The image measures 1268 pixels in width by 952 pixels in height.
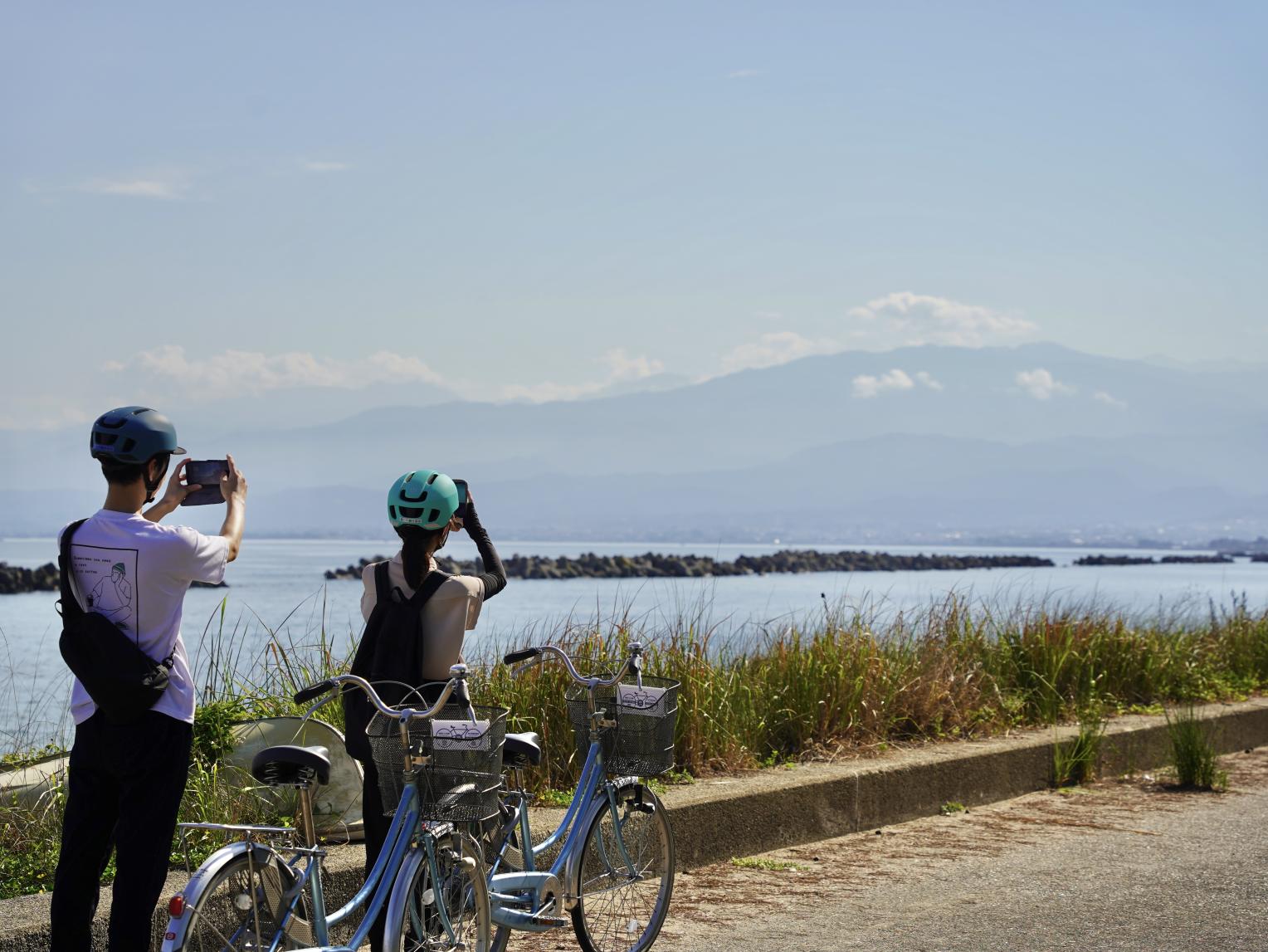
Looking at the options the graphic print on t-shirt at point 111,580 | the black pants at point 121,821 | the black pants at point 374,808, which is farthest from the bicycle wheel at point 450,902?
the graphic print on t-shirt at point 111,580

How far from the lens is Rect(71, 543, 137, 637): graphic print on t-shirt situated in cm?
421

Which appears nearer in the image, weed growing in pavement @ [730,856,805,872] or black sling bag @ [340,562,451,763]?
black sling bag @ [340,562,451,763]

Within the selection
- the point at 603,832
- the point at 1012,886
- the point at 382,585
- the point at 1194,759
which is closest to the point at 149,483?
the point at 382,585

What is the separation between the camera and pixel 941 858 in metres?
7.87

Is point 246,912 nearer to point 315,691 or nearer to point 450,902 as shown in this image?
point 315,691

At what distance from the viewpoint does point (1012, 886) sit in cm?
714

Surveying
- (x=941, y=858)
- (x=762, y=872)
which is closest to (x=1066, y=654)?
(x=941, y=858)

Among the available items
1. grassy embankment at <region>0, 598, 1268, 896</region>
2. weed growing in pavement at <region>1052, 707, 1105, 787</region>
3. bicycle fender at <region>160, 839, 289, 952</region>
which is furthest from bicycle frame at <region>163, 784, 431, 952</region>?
weed growing in pavement at <region>1052, 707, 1105, 787</region>

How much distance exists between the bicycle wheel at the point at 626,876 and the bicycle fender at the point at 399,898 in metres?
1.22

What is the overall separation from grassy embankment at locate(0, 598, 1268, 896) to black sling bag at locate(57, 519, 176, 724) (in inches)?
88.6

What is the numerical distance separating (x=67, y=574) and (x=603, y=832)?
7.96 feet

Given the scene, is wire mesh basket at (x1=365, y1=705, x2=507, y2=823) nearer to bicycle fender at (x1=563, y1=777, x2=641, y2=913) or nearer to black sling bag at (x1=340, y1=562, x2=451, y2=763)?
black sling bag at (x1=340, y1=562, x2=451, y2=763)

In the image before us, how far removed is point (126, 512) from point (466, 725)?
1237mm

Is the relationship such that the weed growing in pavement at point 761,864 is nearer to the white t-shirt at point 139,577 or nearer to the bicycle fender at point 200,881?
the bicycle fender at point 200,881
